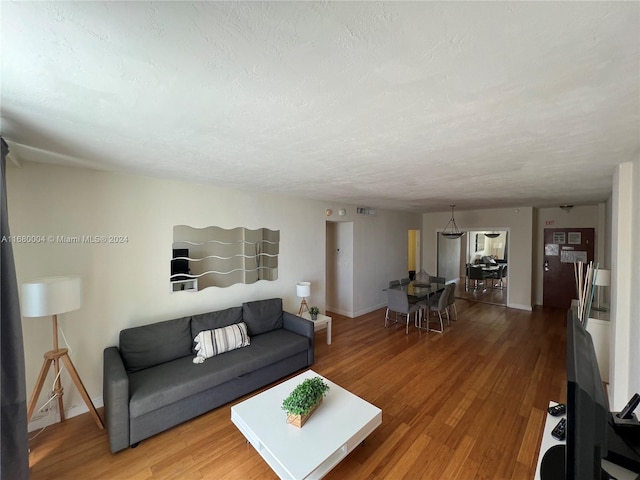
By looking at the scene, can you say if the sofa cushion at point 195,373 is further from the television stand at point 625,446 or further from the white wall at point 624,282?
the white wall at point 624,282

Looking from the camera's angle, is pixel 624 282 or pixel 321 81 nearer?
pixel 321 81

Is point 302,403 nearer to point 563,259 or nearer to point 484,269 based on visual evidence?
point 563,259

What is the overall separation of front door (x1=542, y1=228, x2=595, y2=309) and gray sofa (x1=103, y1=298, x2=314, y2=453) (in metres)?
6.12

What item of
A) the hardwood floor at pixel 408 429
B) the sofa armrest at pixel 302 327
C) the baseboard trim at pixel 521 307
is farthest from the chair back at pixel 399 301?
the baseboard trim at pixel 521 307

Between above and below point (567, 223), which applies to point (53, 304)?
below

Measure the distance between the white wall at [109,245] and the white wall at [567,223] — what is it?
6.26 meters

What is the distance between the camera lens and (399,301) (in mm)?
4543

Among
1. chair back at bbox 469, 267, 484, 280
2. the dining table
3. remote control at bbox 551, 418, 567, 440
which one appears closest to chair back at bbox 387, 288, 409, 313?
the dining table

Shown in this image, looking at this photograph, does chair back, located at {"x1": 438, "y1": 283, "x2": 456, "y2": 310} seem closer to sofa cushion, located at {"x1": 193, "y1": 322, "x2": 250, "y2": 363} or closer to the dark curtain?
sofa cushion, located at {"x1": 193, "y1": 322, "x2": 250, "y2": 363}

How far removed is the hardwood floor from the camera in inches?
73.7

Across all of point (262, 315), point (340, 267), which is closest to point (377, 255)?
point (340, 267)

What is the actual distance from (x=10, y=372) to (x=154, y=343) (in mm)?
1041

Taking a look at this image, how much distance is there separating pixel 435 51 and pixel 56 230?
323 centimetres

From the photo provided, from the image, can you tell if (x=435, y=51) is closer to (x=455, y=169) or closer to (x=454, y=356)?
(x=455, y=169)
